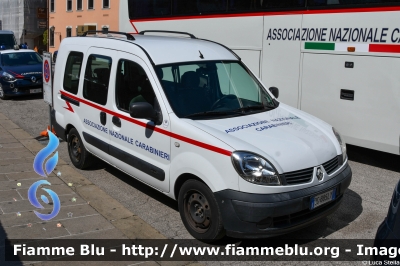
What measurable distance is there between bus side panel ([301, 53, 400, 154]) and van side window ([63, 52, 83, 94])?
3879 mm

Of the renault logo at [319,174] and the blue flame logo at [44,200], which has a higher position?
the renault logo at [319,174]

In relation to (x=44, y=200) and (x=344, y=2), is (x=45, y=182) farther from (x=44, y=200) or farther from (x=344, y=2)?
(x=344, y=2)

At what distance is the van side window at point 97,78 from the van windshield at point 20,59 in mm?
10180

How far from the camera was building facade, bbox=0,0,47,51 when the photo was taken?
4831 centimetres

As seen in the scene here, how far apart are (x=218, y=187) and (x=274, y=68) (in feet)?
17.0

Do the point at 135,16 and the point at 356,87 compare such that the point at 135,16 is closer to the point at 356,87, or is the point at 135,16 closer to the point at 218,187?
the point at 356,87

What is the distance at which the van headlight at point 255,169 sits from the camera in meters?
4.74

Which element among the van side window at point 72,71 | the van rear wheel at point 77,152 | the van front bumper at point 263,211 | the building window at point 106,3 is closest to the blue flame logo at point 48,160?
the van rear wheel at point 77,152

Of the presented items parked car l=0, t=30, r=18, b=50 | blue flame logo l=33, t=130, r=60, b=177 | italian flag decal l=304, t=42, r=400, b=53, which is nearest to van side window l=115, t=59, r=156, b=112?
blue flame logo l=33, t=130, r=60, b=177

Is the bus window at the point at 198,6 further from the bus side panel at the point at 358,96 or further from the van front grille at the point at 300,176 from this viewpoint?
the van front grille at the point at 300,176

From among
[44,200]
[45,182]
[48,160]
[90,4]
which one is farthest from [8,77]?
[90,4]

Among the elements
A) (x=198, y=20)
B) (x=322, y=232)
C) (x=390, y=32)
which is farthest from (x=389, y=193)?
(x=198, y=20)

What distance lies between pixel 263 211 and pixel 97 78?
335cm

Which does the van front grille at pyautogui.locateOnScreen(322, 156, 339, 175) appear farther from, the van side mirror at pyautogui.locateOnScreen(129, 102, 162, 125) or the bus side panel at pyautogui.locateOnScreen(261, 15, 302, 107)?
the bus side panel at pyautogui.locateOnScreen(261, 15, 302, 107)
